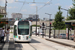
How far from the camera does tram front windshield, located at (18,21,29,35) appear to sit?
2128cm

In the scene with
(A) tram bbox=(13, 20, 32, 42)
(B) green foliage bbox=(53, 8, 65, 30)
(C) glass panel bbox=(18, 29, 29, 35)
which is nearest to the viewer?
(A) tram bbox=(13, 20, 32, 42)

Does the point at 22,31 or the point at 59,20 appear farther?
the point at 59,20

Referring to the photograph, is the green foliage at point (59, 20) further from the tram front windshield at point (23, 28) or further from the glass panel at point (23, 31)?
the glass panel at point (23, 31)

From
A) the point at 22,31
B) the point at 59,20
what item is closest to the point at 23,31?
the point at 22,31

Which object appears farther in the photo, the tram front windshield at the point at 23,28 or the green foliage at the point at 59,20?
the green foliage at the point at 59,20

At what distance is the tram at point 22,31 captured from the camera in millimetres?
21142

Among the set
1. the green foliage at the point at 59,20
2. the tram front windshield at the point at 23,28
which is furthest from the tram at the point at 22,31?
the green foliage at the point at 59,20

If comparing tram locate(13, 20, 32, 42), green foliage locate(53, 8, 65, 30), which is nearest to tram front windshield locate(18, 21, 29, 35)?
tram locate(13, 20, 32, 42)

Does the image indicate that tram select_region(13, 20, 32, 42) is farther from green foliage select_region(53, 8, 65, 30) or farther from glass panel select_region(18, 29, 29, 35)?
green foliage select_region(53, 8, 65, 30)

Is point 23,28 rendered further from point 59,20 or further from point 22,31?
point 59,20

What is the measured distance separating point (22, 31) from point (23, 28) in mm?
379

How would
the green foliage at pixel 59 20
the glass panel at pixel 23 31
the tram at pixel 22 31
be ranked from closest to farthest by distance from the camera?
the tram at pixel 22 31, the glass panel at pixel 23 31, the green foliage at pixel 59 20

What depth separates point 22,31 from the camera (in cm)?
2134

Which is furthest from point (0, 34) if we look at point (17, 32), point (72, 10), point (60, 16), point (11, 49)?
point (60, 16)
